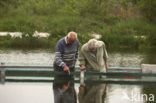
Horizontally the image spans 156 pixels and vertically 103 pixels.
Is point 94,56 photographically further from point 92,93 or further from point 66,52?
point 92,93

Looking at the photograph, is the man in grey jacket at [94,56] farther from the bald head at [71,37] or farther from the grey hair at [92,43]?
the bald head at [71,37]

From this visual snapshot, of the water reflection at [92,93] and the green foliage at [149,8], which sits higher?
the green foliage at [149,8]

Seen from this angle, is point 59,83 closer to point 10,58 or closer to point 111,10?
point 10,58

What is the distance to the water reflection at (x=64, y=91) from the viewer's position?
35.7ft

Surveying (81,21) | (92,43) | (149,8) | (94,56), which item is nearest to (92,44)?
(92,43)

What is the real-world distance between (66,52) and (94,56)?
0.83 metres

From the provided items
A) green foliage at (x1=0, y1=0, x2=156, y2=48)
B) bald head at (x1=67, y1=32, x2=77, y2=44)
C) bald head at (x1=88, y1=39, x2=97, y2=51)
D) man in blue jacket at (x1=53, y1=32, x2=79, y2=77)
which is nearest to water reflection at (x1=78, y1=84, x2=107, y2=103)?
man in blue jacket at (x1=53, y1=32, x2=79, y2=77)

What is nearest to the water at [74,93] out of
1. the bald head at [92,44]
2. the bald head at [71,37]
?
the bald head at [92,44]

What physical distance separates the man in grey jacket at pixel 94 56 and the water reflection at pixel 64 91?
2.25ft

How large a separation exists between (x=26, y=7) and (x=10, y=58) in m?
19.9

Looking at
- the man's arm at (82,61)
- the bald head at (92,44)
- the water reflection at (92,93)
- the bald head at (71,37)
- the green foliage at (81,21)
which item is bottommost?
the water reflection at (92,93)

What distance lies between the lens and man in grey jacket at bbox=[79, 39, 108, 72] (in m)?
12.1

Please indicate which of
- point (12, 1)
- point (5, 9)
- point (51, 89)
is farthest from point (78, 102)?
point (12, 1)

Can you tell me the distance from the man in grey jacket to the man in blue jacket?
244 millimetres
